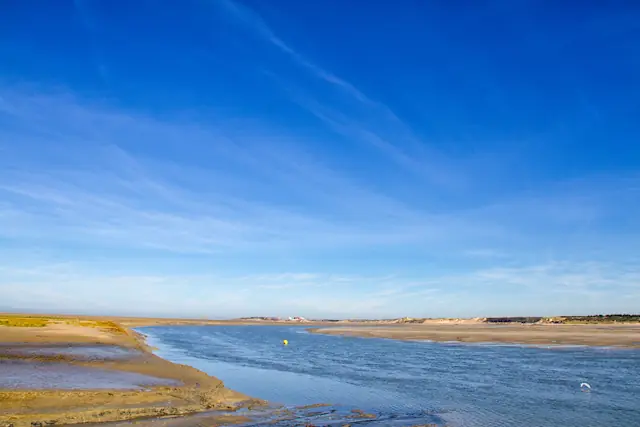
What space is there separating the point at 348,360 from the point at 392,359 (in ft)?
12.7

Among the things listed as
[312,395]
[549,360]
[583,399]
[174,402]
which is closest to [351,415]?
[312,395]

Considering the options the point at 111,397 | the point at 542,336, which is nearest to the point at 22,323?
the point at 111,397

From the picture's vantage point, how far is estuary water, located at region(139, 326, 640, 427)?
18.8 metres

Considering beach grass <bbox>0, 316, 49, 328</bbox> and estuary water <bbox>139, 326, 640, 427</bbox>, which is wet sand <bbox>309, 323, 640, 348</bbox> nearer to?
estuary water <bbox>139, 326, 640, 427</bbox>

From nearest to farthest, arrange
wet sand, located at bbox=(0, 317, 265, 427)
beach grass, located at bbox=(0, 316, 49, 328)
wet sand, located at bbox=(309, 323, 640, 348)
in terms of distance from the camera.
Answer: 1. wet sand, located at bbox=(0, 317, 265, 427)
2. wet sand, located at bbox=(309, 323, 640, 348)
3. beach grass, located at bbox=(0, 316, 49, 328)

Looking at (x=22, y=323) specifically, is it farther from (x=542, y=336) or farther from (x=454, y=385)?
(x=542, y=336)

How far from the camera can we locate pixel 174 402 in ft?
62.2

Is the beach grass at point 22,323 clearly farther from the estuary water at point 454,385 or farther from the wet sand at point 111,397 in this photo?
the estuary water at point 454,385

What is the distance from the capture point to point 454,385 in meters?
26.0

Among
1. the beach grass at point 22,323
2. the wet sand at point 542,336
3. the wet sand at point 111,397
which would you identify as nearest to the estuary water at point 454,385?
the wet sand at point 111,397

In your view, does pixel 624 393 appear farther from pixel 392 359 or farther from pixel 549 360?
pixel 392 359

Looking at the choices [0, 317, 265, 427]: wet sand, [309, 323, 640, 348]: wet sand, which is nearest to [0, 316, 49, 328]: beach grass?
[0, 317, 265, 427]: wet sand

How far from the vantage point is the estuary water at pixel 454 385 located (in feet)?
61.5

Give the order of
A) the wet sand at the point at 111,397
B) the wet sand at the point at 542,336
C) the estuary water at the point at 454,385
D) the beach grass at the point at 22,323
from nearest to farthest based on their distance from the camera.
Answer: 1. the wet sand at the point at 111,397
2. the estuary water at the point at 454,385
3. the wet sand at the point at 542,336
4. the beach grass at the point at 22,323
